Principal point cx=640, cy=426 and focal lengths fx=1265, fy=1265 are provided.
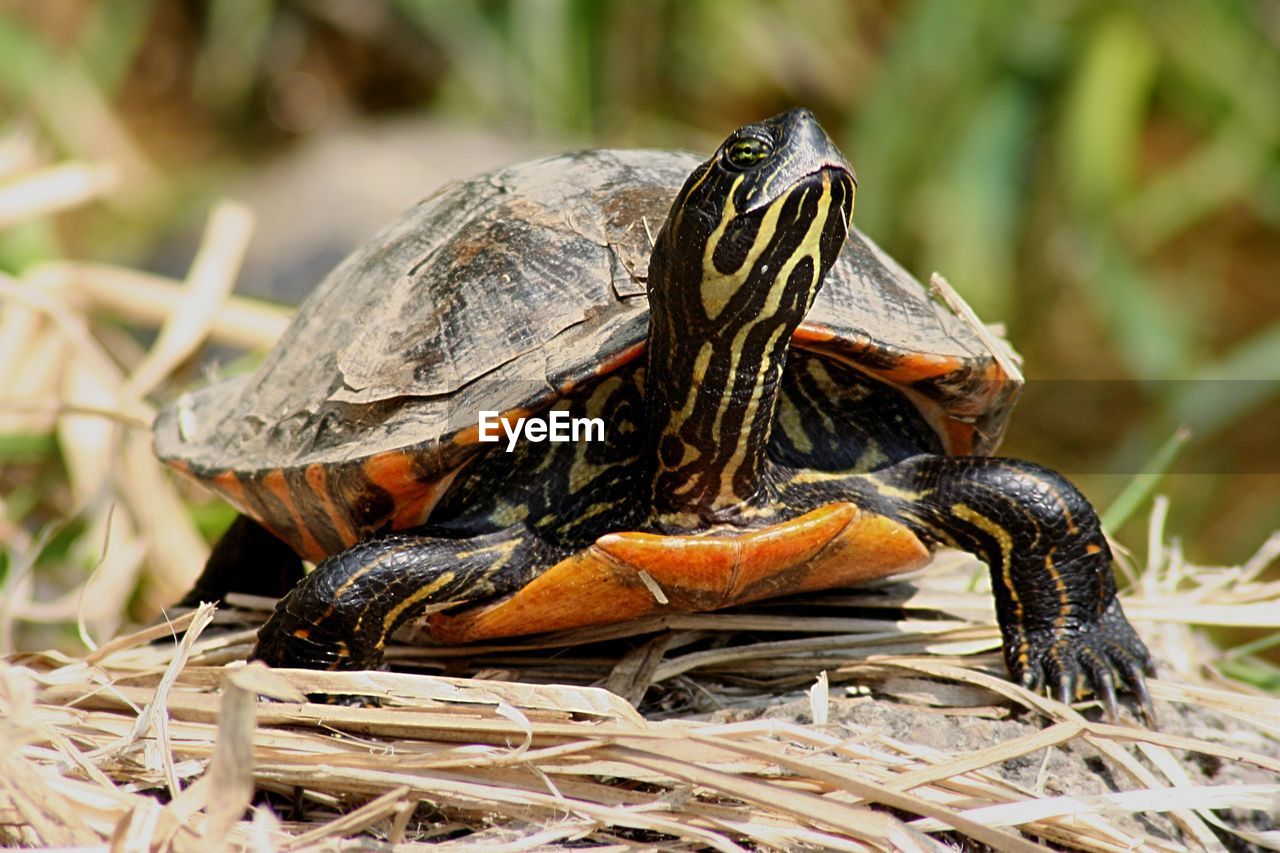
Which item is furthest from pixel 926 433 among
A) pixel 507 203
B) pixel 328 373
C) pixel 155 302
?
pixel 155 302

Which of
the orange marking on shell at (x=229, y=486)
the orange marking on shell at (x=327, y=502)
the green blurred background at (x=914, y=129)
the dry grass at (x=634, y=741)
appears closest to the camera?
the dry grass at (x=634, y=741)

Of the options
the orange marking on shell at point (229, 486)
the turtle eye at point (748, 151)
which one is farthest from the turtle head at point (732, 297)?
the orange marking on shell at point (229, 486)

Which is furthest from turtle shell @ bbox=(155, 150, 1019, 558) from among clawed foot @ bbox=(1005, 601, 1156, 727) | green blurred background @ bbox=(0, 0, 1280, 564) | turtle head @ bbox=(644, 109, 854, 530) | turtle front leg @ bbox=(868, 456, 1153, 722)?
green blurred background @ bbox=(0, 0, 1280, 564)

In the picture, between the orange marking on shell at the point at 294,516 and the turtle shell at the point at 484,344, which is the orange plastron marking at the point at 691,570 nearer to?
the turtle shell at the point at 484,344

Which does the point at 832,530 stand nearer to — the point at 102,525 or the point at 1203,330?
the point at 102,525

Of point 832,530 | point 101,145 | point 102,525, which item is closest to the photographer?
point 832,530

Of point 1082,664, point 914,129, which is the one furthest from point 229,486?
point 914,129
